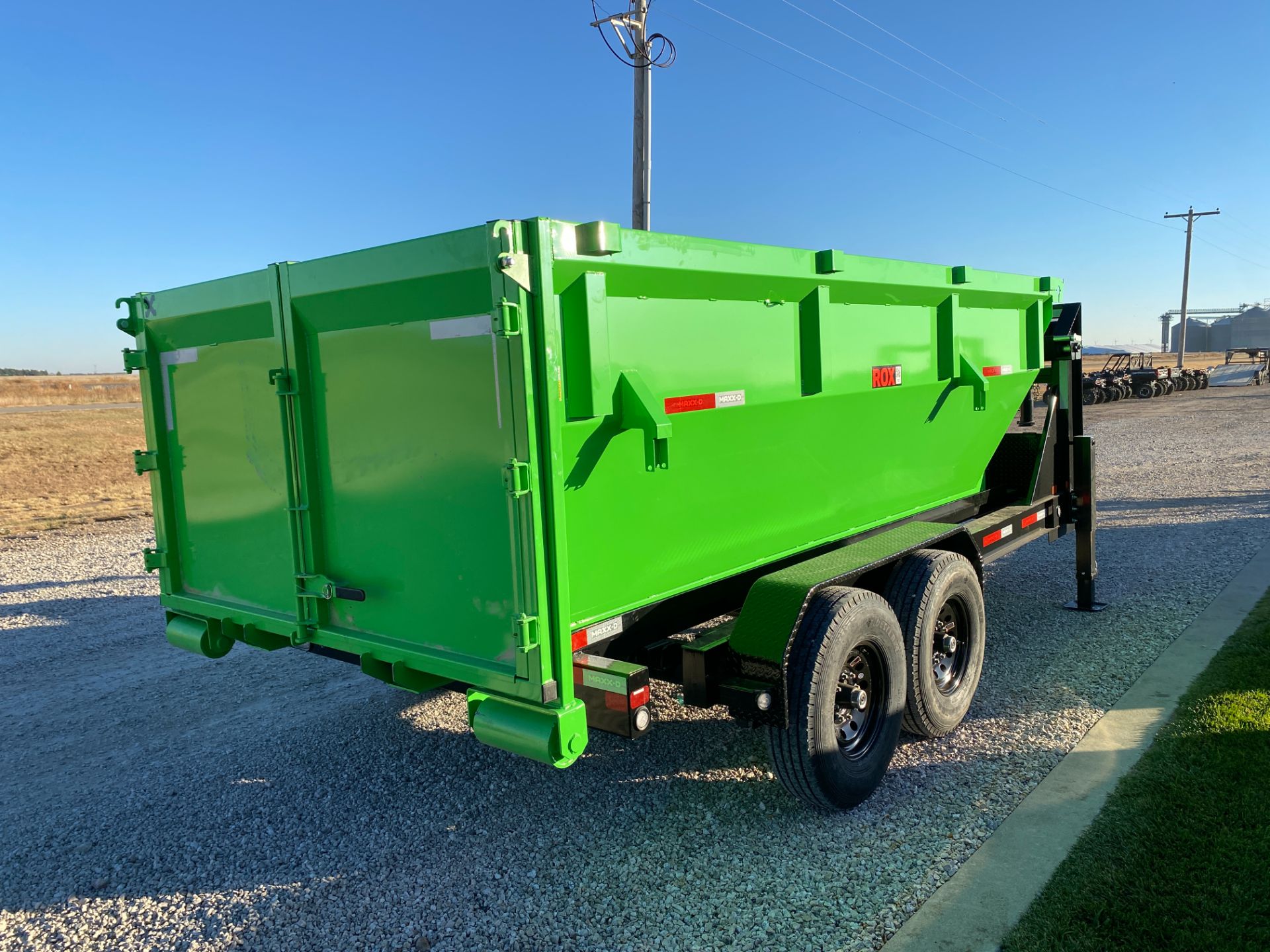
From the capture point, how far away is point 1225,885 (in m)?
3.08

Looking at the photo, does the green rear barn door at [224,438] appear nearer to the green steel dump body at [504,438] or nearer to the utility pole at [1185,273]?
the green steel dump body at [504,438]

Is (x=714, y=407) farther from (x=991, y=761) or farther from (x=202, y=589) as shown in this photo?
(x=202, y=589)

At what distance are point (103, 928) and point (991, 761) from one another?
380cm

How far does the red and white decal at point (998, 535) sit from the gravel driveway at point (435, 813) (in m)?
0.83

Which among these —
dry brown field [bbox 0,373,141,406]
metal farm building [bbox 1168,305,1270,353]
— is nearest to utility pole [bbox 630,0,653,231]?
dry brown field [bbox 0,373,141,406]

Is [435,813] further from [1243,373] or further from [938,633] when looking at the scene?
[1243,373]

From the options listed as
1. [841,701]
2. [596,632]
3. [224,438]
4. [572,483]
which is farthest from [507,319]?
[841,701]

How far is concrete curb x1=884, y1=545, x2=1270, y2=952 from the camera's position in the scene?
2.99m

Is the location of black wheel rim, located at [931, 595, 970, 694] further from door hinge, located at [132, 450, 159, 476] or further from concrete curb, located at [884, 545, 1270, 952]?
door hinge, located at [132, 450, 159, 476]

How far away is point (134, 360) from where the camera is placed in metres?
4.17

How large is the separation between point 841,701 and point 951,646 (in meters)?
1.06

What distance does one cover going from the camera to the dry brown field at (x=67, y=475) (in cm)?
1255

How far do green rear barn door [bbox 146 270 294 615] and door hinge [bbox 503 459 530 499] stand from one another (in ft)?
4.23

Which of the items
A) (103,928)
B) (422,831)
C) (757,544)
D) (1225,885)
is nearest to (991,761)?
(1225,885)
